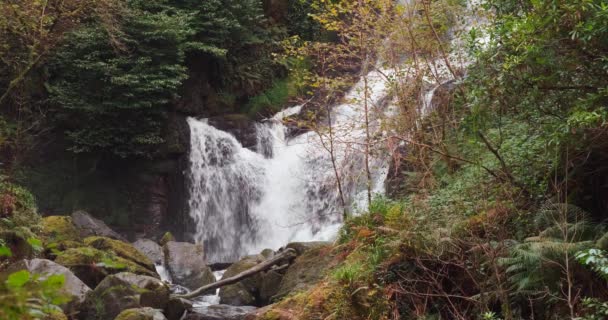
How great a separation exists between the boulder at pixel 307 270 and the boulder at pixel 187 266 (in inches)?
153

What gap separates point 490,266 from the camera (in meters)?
6.00

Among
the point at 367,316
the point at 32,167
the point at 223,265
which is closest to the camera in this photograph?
the point at 367,316

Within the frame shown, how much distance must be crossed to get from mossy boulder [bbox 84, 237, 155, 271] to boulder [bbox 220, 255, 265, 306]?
79.2 inches

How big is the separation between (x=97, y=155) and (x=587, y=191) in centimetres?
1655

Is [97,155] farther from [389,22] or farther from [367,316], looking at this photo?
[367,316]

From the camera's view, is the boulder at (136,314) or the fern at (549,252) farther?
the boulder at (136,314)

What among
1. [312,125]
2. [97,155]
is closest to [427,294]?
[312,125]

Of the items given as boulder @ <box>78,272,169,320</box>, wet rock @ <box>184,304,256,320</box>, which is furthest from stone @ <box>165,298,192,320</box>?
boulder @ <box>78,272,169,320</box>

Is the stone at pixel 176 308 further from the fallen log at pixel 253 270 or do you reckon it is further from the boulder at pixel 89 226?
the boulder at pixel 89 226

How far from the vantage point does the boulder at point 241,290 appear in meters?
12.4

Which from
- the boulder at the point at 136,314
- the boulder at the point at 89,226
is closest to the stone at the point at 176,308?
the boulder at the point at 136,314

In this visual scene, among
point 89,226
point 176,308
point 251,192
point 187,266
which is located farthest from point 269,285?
point 251,192

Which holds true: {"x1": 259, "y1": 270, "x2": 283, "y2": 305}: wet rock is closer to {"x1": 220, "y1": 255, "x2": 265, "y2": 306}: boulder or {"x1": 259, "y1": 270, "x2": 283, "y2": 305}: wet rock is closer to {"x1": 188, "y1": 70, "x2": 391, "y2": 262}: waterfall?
{"x1": 220, "y1": 255, "x2": 265, "y2": 306}: boulder

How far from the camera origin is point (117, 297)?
991 centimetres
